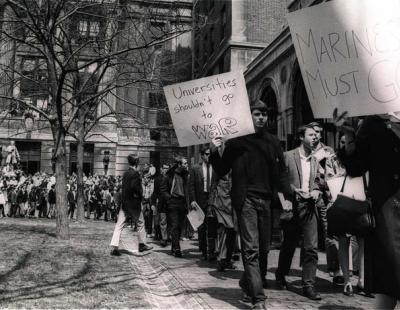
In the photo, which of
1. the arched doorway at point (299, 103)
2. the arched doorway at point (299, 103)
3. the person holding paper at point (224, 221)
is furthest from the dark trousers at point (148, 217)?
the person holding paper at point (224, 221)

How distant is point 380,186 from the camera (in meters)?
3.25

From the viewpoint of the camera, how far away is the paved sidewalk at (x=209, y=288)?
5.17 meters

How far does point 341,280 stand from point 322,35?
3.97 metres

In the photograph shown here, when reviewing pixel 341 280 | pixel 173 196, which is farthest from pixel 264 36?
pixel 341 280

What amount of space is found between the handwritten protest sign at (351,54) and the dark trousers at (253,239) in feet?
5.44

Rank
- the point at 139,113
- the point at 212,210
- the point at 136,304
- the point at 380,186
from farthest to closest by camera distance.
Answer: the point at 139,113 < the point at 212,210 < the point at 136,304 < the point at 380,186

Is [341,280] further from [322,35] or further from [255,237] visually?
[322,35]

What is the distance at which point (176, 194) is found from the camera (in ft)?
32.4

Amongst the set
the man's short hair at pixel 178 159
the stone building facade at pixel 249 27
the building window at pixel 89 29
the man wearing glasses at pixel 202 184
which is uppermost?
the stone building facade at pixel 249 27

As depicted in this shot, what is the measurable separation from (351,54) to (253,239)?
2.18m

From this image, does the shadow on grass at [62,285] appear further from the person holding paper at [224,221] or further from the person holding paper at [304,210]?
the person holding paper at [304,210]

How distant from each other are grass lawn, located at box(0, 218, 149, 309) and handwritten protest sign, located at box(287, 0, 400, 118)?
281cm

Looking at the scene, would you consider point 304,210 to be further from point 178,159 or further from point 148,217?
point 148,217

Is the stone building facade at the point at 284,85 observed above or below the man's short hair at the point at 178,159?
above
